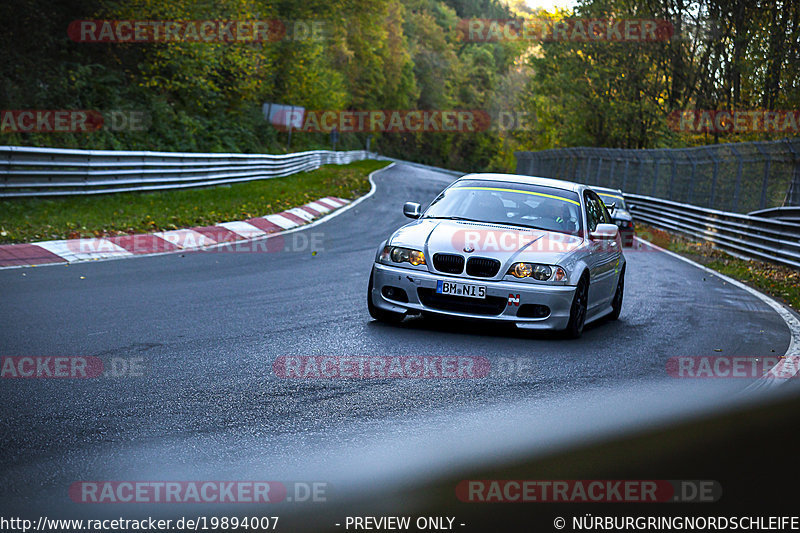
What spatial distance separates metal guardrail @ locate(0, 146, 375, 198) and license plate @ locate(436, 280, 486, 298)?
29.6 ft

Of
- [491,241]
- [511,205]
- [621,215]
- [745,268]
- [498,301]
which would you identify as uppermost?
[511,205]

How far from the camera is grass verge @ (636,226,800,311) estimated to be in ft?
45.2

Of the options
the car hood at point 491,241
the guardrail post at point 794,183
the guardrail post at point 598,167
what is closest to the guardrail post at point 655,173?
the guardrail post at point 598,167

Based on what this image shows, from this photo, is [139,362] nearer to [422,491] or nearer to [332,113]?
[422,491]

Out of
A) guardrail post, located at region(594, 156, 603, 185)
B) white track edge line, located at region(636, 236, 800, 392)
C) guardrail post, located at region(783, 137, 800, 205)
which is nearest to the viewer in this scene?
white track edge line, located at region(636, 236, 800, 392)

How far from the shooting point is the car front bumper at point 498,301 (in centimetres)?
792

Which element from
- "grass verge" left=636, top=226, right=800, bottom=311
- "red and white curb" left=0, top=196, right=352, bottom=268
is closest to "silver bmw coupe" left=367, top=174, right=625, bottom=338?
"grass verge" left=636, top=226, right=800, bottom=311

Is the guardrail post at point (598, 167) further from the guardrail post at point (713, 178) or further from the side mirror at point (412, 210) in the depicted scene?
the side mirror at point (412, 210)

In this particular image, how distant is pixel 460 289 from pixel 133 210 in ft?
32.4

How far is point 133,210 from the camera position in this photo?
53.5 feet

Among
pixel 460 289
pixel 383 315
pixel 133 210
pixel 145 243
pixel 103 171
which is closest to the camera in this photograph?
pixel 460 289

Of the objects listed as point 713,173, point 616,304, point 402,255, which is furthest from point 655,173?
point 402,255

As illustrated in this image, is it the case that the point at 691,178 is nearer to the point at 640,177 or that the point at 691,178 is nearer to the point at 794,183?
the point at 640,177

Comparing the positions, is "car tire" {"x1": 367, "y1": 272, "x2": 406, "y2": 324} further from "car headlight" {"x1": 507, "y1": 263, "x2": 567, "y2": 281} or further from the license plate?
"car headlight" {"x1": 507, "y1": 263, "x2": 567, "y2": 281}
